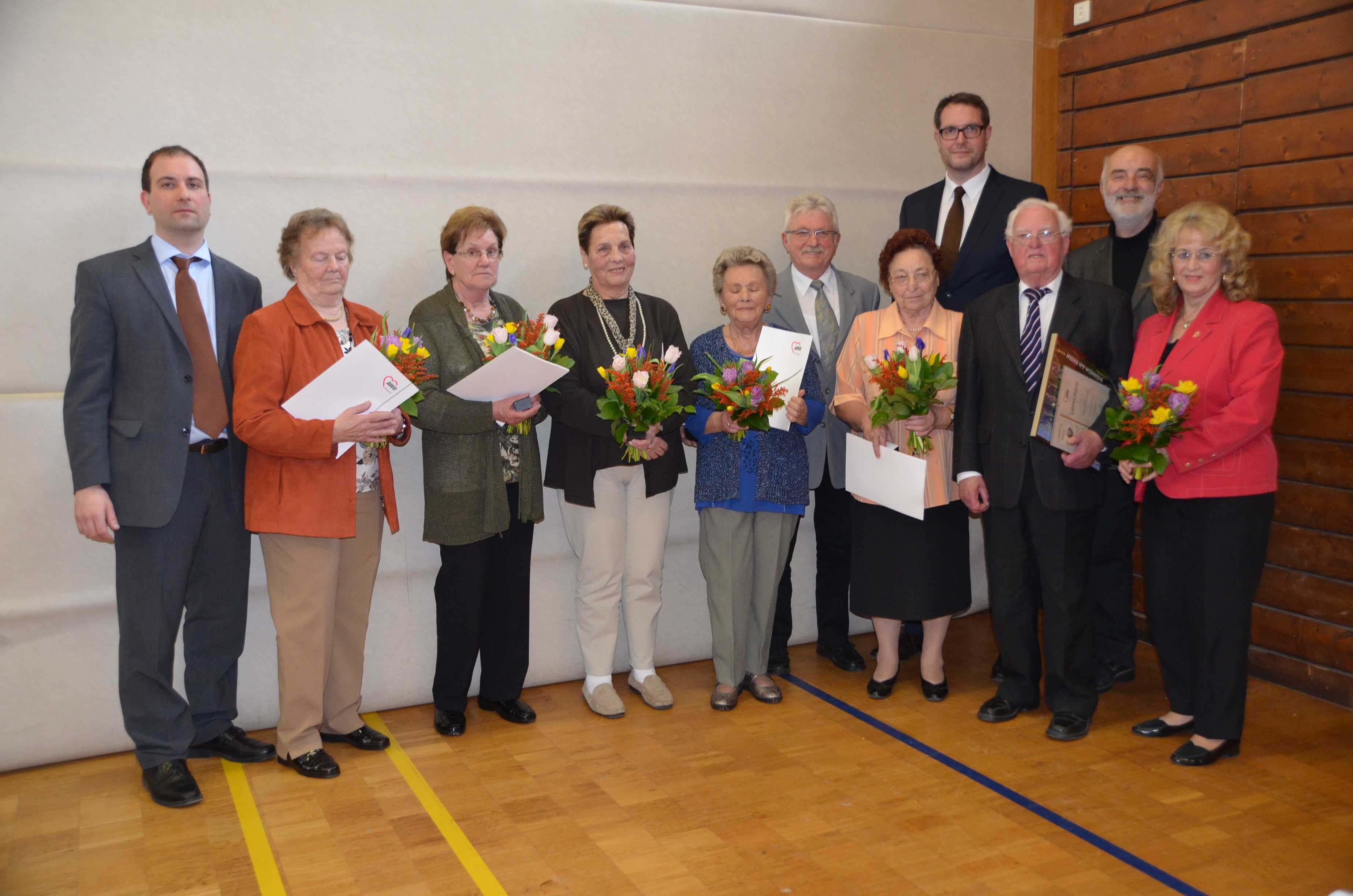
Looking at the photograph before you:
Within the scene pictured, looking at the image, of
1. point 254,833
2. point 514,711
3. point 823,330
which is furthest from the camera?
point 823,330

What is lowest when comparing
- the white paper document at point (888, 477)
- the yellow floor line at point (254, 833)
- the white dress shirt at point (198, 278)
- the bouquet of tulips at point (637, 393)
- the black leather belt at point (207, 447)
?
the yellow floor line at point (254, 833)

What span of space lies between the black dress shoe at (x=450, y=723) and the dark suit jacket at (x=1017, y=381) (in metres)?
2.18

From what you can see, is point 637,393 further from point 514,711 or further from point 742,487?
point 514,711

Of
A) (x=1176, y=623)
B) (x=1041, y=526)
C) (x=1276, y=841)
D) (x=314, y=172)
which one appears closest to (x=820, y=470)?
(x=1041, y=526)

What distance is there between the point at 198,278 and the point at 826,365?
2421 mm

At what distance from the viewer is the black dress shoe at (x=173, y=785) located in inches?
134

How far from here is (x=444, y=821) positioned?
3.28 meters

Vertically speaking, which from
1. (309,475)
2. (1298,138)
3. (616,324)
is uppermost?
(1298,138)

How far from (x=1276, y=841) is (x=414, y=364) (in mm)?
3062

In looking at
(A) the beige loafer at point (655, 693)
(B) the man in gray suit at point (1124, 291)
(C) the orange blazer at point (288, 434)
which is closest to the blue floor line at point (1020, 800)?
(A) the beige loafer at point (655, 693)

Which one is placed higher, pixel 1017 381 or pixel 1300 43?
pixel 1300 43

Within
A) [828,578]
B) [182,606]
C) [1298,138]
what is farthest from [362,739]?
[1298,138]

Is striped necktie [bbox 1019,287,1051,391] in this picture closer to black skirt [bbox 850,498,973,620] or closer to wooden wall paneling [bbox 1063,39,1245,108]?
black skirt [bbox 850,498,973,620]

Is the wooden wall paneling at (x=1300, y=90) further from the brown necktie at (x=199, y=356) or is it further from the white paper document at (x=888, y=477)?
the brown necktie at (x=199, y=356)
